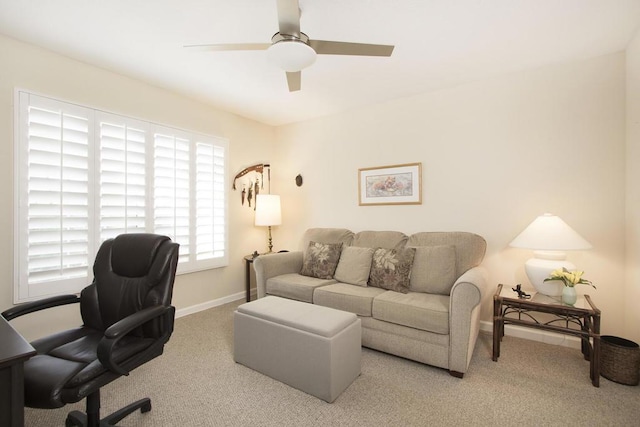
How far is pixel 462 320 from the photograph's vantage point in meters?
2.19

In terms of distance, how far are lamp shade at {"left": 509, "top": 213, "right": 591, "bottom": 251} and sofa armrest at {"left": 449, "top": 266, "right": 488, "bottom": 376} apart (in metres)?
0.64

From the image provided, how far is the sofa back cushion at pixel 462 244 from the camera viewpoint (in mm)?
2838

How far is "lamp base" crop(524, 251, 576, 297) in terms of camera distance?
2.40 meters

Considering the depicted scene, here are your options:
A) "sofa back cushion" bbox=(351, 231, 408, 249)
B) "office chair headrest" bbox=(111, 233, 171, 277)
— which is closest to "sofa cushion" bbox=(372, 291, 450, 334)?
"sofa back cushion" bbox=(351, 231, 408, 249)

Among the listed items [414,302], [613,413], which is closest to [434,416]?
[414,302]

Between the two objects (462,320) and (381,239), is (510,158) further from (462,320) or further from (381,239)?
(462,320)

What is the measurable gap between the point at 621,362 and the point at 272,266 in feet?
9.76

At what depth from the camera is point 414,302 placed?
2.46 metres

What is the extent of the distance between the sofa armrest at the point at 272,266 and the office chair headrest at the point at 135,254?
61.5 inches

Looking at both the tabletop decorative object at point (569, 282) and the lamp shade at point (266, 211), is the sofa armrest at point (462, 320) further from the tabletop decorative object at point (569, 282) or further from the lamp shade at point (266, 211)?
the lamp shade at point (266, 211)

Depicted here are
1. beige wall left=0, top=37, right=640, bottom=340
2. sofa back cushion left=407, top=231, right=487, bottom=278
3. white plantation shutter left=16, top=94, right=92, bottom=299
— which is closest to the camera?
white plantation shutter left=16, top=94, right=92, bottom=299

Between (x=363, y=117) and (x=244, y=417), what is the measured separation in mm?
3369

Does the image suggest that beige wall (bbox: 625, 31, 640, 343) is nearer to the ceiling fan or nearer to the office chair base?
the ceiling fan

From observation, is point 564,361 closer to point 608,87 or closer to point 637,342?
point 637,342
